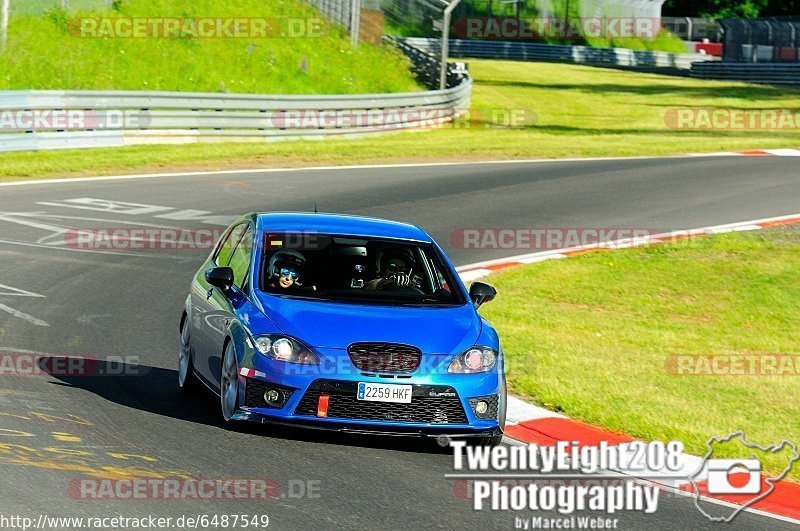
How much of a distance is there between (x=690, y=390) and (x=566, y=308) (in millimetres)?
3800

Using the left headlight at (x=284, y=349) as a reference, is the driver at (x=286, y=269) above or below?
above

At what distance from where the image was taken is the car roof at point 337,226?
10156 mm

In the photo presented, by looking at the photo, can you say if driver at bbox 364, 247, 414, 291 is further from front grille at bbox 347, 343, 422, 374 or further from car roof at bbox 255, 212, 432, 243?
front grille at bbox 347, 343, 422, 374

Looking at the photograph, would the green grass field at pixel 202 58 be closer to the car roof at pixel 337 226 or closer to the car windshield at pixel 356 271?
the car roof at pixel 337 226

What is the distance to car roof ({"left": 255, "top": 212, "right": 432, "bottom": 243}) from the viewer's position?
400 inches

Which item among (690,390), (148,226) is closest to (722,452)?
(690,390)

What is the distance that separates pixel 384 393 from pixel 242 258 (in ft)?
6.75
